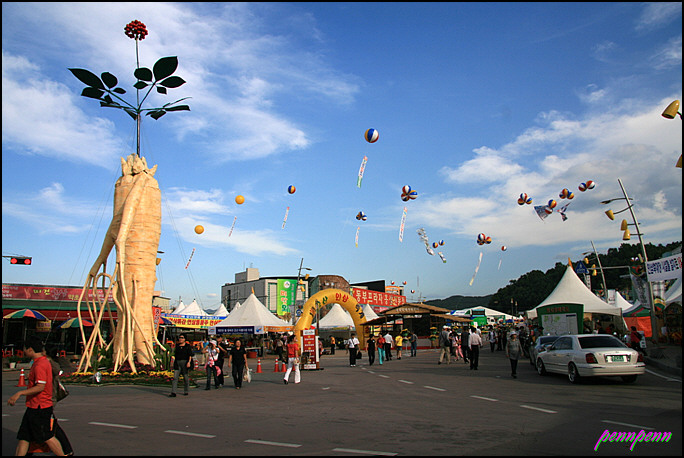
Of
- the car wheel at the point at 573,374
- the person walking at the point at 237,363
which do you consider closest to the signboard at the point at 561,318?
the car wheel at the point at 573,374

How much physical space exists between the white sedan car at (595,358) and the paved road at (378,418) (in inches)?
16.4

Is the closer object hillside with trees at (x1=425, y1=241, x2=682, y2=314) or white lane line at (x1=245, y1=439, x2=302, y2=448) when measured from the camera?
white lane line at (x1=245, y1=439, x2=302, y2=448)

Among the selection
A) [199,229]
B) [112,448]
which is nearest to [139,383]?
[112,448]

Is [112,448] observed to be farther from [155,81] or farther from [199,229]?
[199,229]

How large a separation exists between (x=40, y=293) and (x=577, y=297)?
37346 millimetres

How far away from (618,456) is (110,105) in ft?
63.0

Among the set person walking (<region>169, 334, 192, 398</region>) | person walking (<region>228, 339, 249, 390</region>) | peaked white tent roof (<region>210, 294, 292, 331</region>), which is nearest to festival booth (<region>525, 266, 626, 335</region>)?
person walking (<region>228, 339, 249, 390</region>)

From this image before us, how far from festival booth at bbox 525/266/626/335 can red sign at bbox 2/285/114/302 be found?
31.1 metres

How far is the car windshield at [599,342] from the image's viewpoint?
46.6 feet

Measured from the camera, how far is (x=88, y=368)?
712 inches

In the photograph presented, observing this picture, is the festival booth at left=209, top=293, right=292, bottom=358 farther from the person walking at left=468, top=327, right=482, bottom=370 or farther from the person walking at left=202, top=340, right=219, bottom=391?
the person walking at left=202, top=340, right=219, bottom=391

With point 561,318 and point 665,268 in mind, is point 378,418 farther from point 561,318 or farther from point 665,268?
point 561,318

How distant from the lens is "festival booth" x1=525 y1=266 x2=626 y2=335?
23656 millimetres

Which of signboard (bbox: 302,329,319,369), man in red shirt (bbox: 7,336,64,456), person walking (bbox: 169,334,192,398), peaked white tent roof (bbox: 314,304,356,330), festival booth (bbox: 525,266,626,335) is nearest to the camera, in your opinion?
man in red shirt (bbox: 7,336,64,456)
